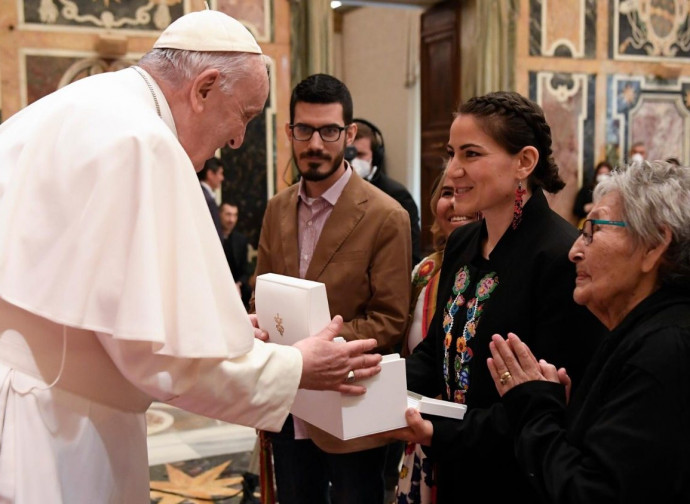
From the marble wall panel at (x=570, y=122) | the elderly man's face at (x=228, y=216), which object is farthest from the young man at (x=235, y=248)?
the marble wall panel at (x=570, y=122)

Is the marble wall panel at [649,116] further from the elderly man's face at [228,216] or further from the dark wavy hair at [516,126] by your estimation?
the dark wavy hair at [516,126]

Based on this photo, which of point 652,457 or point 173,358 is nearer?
point 652,457

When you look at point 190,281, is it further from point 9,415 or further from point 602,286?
point 602,286

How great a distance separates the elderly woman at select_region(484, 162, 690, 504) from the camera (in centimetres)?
167

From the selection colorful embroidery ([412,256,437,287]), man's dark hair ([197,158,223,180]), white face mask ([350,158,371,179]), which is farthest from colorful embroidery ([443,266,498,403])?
man's dark hair ([197,158,223,180])

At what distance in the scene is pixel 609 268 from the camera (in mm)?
1940

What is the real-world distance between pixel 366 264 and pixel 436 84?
712cm

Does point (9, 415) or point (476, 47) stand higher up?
point (476, 47)

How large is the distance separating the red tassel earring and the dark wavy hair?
1.9 inches

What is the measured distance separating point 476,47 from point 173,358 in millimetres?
7903

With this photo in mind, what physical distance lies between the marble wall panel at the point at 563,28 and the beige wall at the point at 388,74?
4222mm

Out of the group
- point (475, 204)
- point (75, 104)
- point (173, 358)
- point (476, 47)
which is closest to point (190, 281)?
point (173, 358)

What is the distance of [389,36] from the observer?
14.5 metres

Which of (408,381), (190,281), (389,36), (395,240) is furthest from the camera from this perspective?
(389,36)
